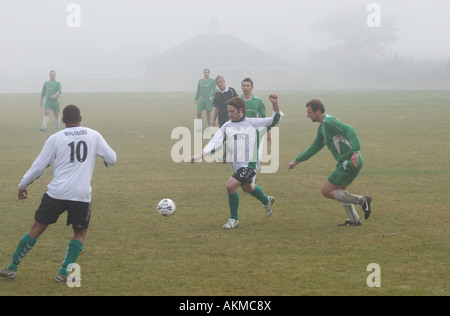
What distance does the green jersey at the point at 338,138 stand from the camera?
9.10 m

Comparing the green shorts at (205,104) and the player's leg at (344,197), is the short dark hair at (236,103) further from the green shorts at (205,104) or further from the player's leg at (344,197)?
the green shorts at (205,104)

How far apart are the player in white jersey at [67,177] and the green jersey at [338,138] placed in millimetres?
3732

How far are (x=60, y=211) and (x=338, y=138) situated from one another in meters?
4.45

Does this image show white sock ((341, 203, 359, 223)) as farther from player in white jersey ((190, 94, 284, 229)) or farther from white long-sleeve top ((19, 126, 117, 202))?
white long-sleeve top ((19, 126, 117, 202))

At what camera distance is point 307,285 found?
664 centimetres

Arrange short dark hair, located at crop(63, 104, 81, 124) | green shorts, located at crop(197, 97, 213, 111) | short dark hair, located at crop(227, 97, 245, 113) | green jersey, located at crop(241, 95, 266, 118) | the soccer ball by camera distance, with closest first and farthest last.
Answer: short dark hair, located at crop(63, 104, 81, 124) < short dark hair, located at crop(227, 97, 245, 113) < the soccer ball < green jersey, located at crop(241, 95, 266, 118) < green shorts, located at crop(197, 97, 213, 111)

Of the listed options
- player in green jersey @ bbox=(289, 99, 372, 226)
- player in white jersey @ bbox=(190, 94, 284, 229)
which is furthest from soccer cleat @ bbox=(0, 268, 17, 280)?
player in green jersey @ bbox=(289, 99, 372, 226)

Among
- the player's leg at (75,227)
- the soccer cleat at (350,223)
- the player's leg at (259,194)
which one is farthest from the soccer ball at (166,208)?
the player's leg at (75,227)

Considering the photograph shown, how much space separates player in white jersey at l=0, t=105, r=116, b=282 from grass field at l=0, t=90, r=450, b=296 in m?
0.46

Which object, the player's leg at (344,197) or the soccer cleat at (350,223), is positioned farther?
the soccer cleat at (350,223)

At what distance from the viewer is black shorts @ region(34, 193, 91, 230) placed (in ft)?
22.5

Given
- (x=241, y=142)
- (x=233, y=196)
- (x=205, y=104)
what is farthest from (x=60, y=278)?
(x=205, y=104)

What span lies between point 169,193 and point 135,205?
4.32 ft
